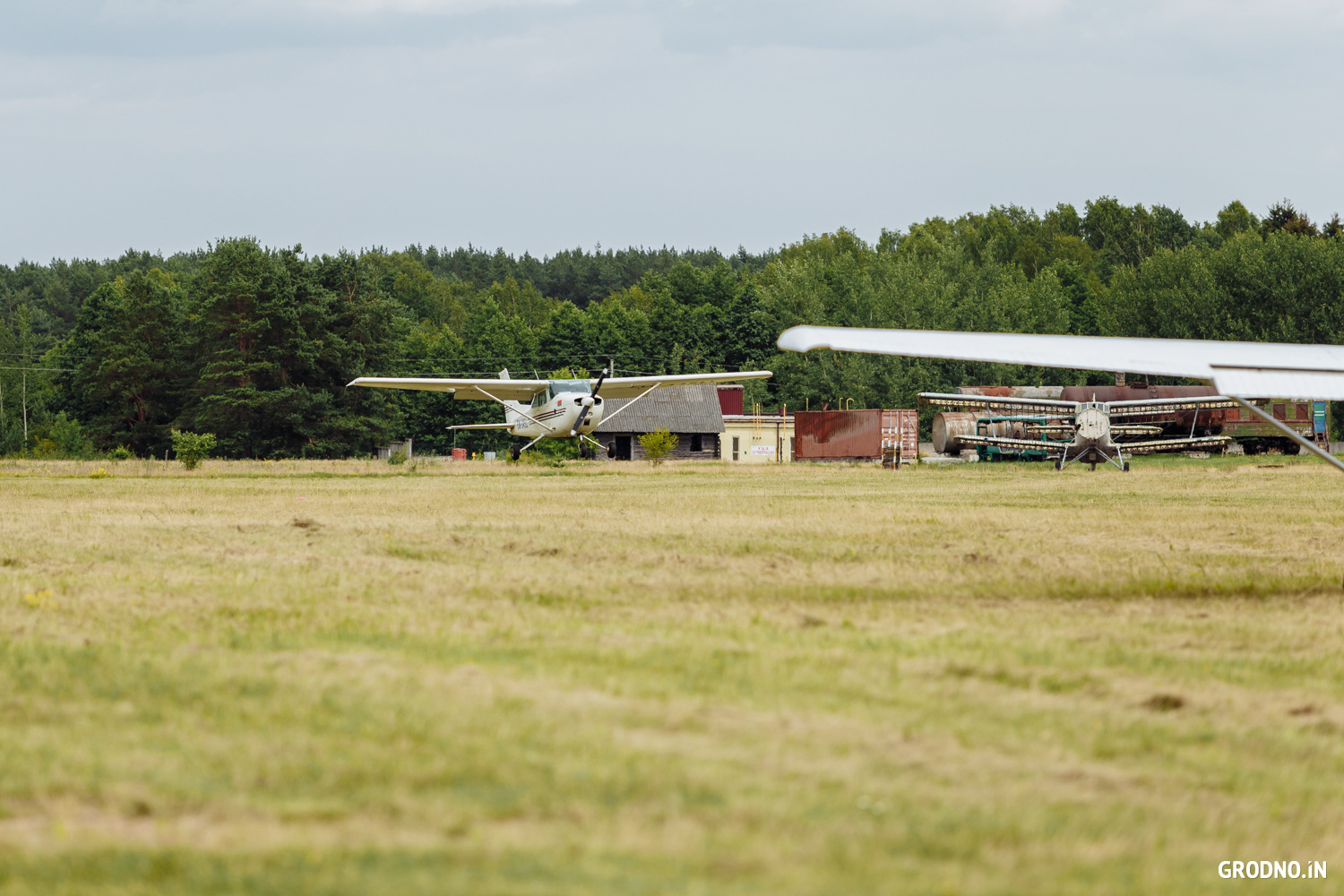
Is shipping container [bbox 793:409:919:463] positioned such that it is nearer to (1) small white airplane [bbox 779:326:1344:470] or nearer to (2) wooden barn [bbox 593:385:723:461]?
(2) wooden barn [bbox 593:385:723:461]

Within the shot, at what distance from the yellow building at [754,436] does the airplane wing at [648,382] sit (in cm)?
1310

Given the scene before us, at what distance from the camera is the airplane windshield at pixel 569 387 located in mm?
42375

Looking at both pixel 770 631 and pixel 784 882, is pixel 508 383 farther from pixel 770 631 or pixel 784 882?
pixel 784 882

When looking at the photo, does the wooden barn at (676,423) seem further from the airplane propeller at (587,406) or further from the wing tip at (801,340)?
the wing tip at (801,340)

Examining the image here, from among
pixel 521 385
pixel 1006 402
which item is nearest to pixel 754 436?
pixel 521 385

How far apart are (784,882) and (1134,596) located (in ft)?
19.8

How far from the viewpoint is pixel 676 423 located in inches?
2356

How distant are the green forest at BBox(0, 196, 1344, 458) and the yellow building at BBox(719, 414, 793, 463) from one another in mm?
6325

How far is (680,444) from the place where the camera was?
60.8 meters

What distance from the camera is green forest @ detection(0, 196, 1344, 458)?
201ft

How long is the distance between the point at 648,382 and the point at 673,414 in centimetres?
1862

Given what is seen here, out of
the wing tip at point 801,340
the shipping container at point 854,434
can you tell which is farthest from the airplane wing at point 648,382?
the wing tip at point 801,340

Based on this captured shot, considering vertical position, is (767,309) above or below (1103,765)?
above

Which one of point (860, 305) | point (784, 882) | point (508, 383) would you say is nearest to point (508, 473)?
point (508, 383)
